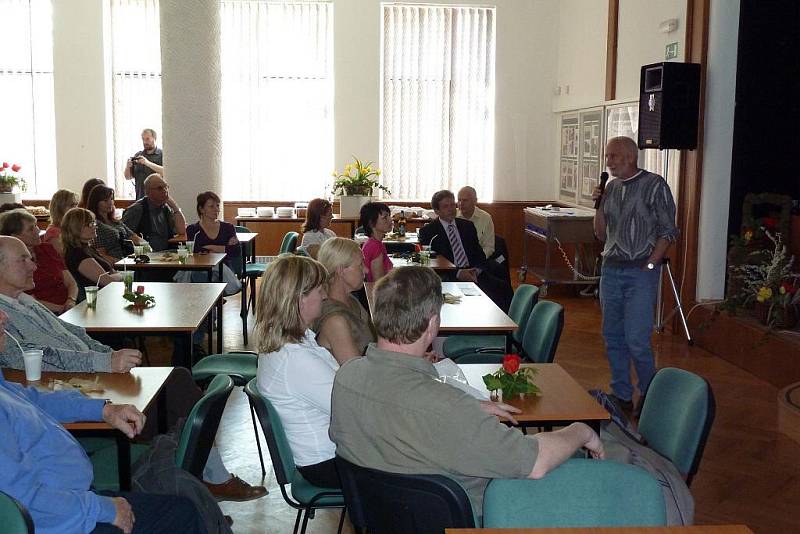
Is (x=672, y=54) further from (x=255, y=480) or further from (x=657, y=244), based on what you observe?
(x=255, y=480)

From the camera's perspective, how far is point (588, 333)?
8508 millimetres

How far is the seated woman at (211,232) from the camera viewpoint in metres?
8.02

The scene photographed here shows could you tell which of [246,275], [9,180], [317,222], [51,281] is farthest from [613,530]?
[9,180]

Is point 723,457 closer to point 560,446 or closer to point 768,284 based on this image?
point 768,284

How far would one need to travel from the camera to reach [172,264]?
7.14 meters

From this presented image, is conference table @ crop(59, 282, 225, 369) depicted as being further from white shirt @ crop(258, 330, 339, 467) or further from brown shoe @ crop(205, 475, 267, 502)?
white shirt @ crop(258, 330, 339, 467)

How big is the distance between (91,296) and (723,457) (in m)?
3.67

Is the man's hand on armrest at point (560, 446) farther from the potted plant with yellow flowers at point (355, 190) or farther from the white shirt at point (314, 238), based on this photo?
the potted plant with yellow flowers at point (355, 190)

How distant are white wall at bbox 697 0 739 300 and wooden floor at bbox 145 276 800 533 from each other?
77cm

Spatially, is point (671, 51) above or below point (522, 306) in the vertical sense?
above

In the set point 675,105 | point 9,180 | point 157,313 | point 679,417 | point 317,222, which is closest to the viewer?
point 679,417

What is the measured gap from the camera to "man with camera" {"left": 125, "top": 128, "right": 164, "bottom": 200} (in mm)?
11812

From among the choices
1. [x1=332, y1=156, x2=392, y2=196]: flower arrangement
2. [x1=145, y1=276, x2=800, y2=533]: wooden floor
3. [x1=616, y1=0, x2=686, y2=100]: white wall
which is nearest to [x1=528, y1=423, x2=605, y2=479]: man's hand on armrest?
[x1=145, y1=276, x2=800, y2=533]: wooden floor

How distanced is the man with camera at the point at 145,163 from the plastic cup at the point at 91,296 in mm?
6639
